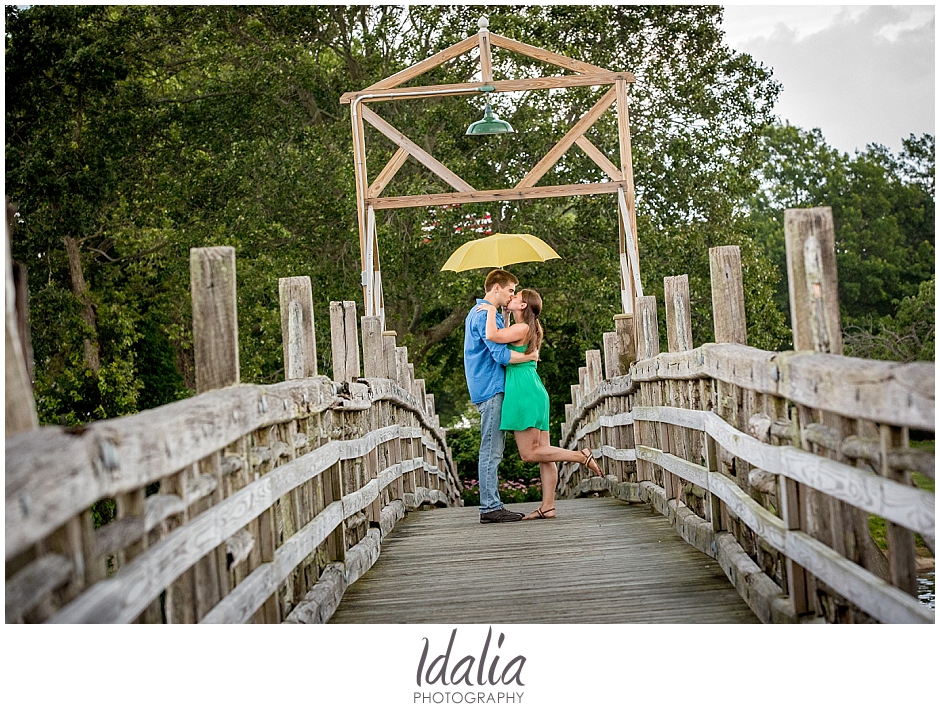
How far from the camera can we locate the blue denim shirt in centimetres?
655

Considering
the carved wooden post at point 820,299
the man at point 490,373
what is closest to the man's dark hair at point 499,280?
the man at point 490,373

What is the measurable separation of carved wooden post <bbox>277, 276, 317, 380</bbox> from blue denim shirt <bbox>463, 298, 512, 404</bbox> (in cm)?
196

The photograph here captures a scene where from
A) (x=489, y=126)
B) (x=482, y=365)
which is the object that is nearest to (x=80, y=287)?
(x=489, y=126)

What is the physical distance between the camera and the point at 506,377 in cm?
667

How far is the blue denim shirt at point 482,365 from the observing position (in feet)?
21.5

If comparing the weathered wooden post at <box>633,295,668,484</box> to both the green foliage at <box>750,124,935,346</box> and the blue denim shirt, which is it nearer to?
the blue denim shirt

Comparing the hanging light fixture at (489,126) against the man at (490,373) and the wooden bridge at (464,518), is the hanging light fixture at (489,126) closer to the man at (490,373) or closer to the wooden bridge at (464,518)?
the man at (490,373)

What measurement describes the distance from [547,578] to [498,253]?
4.12 meters
